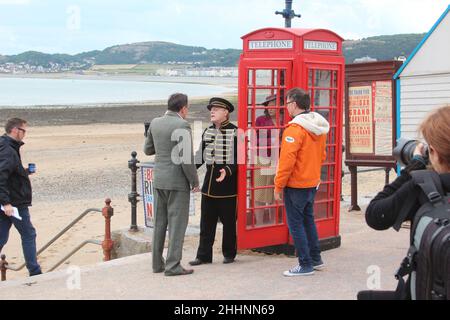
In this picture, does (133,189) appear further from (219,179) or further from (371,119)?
(371,119)

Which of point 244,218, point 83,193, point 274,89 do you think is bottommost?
point 83,193

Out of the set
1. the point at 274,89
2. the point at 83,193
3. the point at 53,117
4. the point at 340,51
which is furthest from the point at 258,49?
the point at 53,117

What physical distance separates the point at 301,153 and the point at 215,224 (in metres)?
1.41

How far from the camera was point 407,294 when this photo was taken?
10.2 feet

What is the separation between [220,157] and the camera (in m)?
7.16

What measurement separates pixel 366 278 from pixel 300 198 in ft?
3.34

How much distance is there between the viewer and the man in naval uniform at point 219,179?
7.14 meters

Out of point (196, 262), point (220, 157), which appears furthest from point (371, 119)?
point (196, 262)

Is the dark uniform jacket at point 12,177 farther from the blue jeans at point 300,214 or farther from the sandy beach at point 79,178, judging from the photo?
the blue jeans at point 300,214

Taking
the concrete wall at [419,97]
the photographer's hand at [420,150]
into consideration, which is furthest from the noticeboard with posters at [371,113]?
the photographer's hand at [420,150]

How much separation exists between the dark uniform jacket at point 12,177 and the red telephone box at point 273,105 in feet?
8.13
